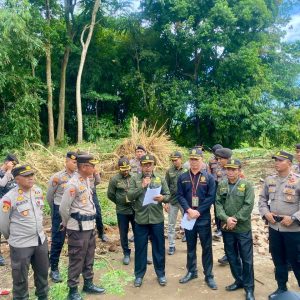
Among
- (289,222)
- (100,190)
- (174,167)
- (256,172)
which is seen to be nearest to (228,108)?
(256,172)

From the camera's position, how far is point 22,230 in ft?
13.6

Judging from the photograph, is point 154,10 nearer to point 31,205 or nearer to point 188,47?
point 188,47

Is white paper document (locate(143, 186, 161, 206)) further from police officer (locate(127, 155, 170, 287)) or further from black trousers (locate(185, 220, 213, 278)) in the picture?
black trousers (locate(185, 220, 213, 278))

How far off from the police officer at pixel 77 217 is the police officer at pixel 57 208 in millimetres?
680

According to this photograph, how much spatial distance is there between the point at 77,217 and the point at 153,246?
1242 mm

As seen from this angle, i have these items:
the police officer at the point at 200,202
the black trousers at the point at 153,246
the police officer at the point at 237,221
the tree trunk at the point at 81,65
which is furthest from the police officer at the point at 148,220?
the tree trunk at the point at 81,65

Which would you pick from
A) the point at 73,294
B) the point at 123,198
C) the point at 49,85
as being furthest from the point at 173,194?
the point at 49,85

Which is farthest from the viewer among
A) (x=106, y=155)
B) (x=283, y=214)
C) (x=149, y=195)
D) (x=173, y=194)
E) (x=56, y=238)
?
(x=106, y=155)

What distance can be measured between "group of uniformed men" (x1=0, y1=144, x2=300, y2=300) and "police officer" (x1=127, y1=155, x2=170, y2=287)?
0.01m

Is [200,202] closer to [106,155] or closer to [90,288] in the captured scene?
[90,288]

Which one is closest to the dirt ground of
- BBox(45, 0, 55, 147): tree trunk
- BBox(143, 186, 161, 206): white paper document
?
BBox(143, 186, 161, 206): white paper document

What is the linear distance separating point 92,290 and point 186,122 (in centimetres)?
1687

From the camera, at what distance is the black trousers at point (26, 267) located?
4113 mm

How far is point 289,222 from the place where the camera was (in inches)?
166
